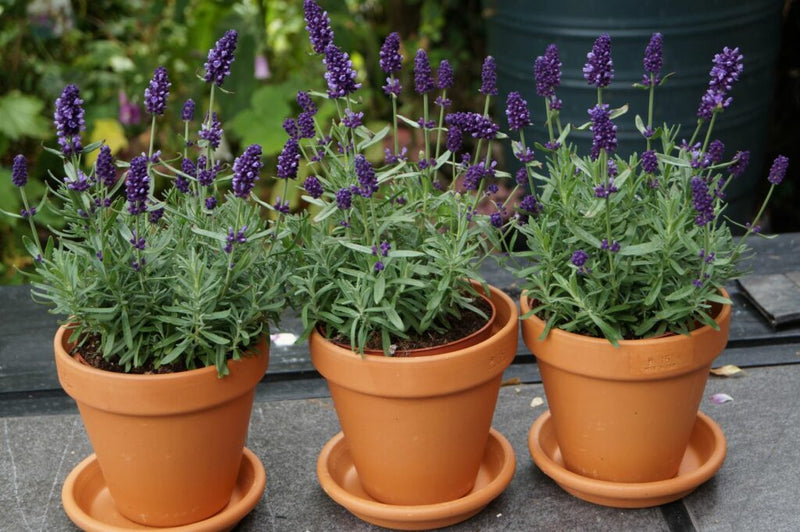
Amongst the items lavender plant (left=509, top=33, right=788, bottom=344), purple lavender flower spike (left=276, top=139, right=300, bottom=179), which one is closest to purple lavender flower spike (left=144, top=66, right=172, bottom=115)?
purple lavender flower spike (left=276, top=139, right=300, bottom=179)

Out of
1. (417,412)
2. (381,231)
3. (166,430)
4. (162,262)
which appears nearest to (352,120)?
(381,231)

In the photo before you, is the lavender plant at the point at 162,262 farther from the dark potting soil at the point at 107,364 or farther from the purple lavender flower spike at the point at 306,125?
the purple lavender flower spike at the point at 306,125

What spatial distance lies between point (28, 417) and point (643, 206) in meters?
1.46

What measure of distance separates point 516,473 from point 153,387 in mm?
785

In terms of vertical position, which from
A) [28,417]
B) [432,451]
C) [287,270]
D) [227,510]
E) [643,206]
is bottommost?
[28,417]

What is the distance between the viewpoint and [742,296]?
2678 mm

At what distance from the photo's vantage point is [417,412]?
176cm

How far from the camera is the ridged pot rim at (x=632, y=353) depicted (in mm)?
1751

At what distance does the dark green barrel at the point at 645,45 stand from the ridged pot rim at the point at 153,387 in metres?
2.14

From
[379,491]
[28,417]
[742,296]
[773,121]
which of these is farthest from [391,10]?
[379,491]

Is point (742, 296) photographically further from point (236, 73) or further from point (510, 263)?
point (236, 73)

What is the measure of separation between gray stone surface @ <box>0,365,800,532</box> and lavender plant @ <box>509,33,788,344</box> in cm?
36

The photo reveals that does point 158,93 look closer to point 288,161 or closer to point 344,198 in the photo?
point 288,161

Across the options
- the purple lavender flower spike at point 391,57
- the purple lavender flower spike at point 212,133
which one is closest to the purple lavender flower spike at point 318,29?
the purple lavender flower spike at point 391,57
